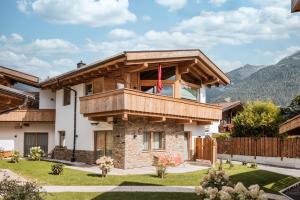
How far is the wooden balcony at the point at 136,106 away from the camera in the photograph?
2111cm

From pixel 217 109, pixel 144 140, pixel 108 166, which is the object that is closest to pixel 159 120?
pixel 144 140

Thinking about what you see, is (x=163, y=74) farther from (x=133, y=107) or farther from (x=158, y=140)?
(x=133, y=107)

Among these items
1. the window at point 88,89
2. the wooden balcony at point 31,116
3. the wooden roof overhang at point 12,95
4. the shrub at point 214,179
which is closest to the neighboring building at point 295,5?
the shrub at point 214,179

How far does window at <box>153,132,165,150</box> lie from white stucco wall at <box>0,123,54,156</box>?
1071cm

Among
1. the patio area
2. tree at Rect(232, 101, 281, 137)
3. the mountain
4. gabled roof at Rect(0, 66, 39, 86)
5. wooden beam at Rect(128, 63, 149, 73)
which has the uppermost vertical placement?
the mountain

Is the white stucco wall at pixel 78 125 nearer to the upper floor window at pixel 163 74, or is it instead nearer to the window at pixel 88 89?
the window at pixel 88 89

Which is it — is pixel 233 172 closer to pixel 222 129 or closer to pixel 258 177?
pixel 258 177

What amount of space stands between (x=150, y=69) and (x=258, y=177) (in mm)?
8963

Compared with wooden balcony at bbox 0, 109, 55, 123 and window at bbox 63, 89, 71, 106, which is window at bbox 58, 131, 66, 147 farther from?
window at bbox 63, 89, 71, 106

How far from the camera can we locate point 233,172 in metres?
22.6

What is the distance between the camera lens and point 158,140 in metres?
25.4

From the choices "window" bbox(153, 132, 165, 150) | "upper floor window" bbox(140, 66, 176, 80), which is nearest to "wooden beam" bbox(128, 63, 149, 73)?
"upper floor window" bbox(140, 66, 176, 80)

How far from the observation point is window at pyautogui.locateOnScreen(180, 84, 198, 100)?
27.1 metres

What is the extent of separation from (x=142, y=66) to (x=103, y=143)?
17.9ft
